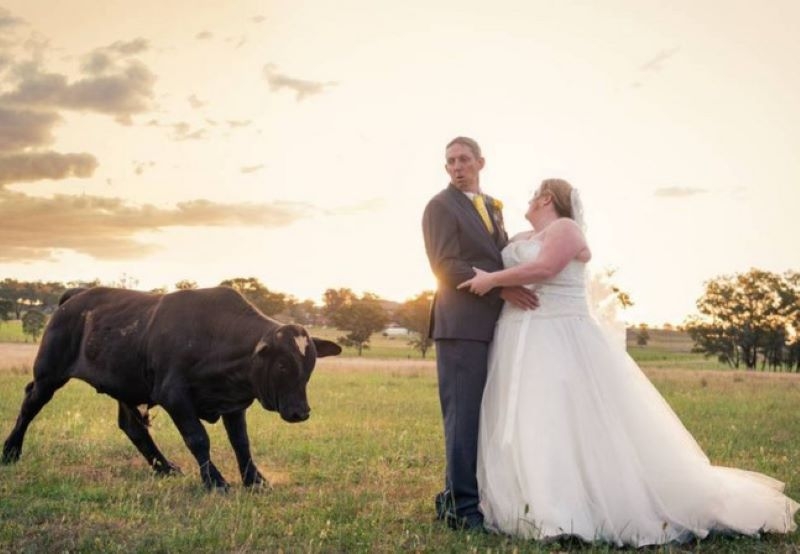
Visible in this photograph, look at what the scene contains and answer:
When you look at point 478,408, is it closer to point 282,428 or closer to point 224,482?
point 224,482

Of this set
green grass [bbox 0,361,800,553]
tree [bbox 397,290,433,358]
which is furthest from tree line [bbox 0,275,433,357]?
green grass [bbox 0,361,800,553]

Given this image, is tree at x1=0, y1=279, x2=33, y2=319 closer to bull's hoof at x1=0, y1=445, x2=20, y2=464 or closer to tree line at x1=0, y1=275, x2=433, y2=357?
tree line at x1=0, y1=275, x2=433, y2=357

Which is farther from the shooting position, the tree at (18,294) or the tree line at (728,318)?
the tree at (18,294)

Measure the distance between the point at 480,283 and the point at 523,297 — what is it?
0.41m

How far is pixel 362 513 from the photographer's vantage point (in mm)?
6965

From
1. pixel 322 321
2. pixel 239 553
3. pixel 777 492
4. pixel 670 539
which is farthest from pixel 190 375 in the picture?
pixel 322 321

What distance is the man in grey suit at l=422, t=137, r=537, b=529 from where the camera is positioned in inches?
259

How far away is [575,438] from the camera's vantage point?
6.22 metres

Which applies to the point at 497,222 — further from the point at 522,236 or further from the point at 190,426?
the point at 190,426

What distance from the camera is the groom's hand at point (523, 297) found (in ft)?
21.6

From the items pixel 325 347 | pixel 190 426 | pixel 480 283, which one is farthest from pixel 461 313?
pixel 190 426

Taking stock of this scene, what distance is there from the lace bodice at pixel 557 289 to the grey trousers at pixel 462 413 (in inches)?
21.7

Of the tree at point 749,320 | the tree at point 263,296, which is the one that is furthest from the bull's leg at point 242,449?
the tree at point 749,320

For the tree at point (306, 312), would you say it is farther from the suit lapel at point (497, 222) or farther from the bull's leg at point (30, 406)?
the suit lapel at point (497, 222)
